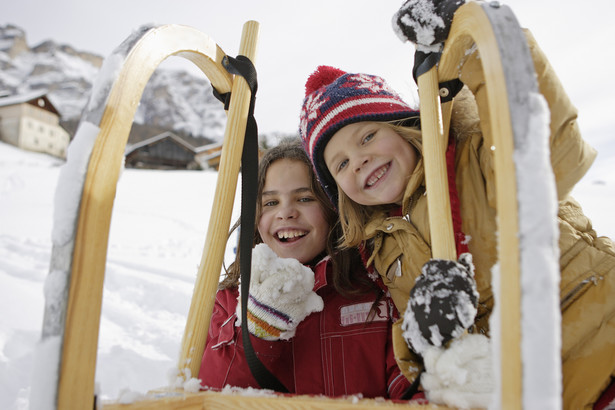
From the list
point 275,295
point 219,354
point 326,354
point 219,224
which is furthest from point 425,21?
point 219,354

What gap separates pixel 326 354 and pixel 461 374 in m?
0.96

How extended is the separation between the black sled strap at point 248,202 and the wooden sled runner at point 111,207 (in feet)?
0.55

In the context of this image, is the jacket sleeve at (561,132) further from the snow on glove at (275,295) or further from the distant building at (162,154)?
the distant building at (162,154)

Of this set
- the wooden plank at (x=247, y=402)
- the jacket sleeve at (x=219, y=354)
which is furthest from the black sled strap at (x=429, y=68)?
the jacket sleeve at (x=219, y=354)

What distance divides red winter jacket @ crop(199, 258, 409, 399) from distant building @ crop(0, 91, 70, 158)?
117 feet

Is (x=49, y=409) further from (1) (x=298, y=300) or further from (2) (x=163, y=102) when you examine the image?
(2) (x=163, y=102)

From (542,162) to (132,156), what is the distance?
2789 centimetres

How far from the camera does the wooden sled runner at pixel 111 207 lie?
1.79ft

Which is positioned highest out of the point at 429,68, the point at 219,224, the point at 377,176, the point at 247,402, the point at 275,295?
the point at 429,68

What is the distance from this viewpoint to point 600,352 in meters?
1.12

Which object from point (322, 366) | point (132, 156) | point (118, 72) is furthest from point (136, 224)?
point (132, 156)

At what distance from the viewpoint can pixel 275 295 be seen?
1462 millimetres

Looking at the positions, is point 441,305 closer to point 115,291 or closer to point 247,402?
point 247,402

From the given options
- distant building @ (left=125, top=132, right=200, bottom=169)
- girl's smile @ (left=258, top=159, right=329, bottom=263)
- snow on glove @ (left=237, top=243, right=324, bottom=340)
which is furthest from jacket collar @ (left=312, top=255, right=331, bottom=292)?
distant building @ (left=125, top=132, right=200, bottom=169)
